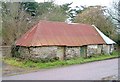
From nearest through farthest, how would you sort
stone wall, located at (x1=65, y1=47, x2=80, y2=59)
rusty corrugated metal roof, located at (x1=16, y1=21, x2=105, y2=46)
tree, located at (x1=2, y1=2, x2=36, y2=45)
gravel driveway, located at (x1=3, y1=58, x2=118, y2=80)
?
gravel driveway, located at (x1=3, y1=58, x2=118, y2=80) < rusty corrugated metal roof, located at (x1=16, y1=21, x2=105, y2=46) < stone wall, located at (x1=65, y1=47, x2=80, y2=59) < tree, located at (x1=2, y1=2, x2=36, y2=45)

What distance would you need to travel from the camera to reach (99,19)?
3594 cm

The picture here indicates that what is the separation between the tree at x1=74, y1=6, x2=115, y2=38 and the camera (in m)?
35.0

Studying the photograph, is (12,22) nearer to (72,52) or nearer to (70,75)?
(72,52)

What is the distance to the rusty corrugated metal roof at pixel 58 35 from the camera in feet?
72.4

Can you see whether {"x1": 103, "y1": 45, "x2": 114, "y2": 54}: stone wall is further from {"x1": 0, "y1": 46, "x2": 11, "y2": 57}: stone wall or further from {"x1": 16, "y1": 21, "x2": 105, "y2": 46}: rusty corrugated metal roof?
{"x1": 0, "y1": 46, "x2": 11, "y2": 57}: stone wall

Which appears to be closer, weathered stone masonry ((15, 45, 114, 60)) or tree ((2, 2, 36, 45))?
weathered stone masonry ((15, 45, 114, 60))

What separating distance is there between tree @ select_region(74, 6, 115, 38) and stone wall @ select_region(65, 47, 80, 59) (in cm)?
1219

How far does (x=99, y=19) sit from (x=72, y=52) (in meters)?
14.2

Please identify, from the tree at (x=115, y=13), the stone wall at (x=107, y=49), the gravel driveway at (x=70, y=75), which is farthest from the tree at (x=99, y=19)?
the gravel driveway at (x=70, y=75)

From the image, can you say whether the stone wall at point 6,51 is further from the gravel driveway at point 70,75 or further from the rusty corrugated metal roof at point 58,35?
the gravel driveway at point 70,75

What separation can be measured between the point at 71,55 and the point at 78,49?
50.4 inches

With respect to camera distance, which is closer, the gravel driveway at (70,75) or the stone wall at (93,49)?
the gravel driveway at (70,75)

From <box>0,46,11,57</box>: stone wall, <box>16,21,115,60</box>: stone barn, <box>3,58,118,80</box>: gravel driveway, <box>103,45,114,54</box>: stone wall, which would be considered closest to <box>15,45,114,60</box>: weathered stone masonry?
<box>16,21,115,60</box>: stone barn

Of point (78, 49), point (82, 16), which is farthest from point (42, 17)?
point (78, 49)
